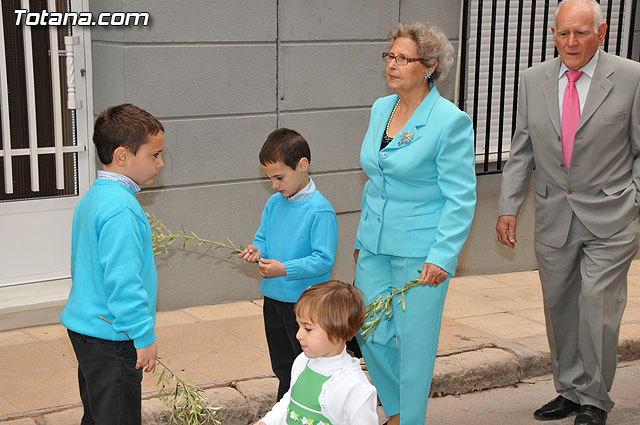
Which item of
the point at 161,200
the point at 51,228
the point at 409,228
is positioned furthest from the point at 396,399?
the point at 51,228

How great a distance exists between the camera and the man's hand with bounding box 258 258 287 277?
12.7 feet

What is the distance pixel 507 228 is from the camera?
4.86 metres

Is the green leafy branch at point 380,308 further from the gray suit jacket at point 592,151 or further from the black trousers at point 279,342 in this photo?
the gray suit jacket at point 592,151

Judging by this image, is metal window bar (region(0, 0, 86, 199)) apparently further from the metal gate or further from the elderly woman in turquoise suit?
the elderly woman in turquoise suit

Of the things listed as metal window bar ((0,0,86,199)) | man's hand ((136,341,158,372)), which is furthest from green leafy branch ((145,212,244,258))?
metal window bar ((0,0,86,199))

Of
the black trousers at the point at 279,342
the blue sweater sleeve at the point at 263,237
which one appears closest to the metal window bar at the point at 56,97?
the blue sweater sleeve at the point at 263,237

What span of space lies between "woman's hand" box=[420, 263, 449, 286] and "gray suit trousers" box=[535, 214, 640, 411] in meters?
1.11

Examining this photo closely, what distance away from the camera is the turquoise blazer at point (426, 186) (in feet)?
12.9

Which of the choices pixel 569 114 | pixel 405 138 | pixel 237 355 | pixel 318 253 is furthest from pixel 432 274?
pixel 237 355

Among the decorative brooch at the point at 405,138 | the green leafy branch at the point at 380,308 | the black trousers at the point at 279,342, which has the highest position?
the decorative brooch at the point at 405,138

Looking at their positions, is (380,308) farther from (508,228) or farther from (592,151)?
(592,151)

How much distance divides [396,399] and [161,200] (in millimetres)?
2473

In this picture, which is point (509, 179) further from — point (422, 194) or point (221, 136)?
point (221, 136)

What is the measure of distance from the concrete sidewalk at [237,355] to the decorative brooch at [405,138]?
63.9 inches
